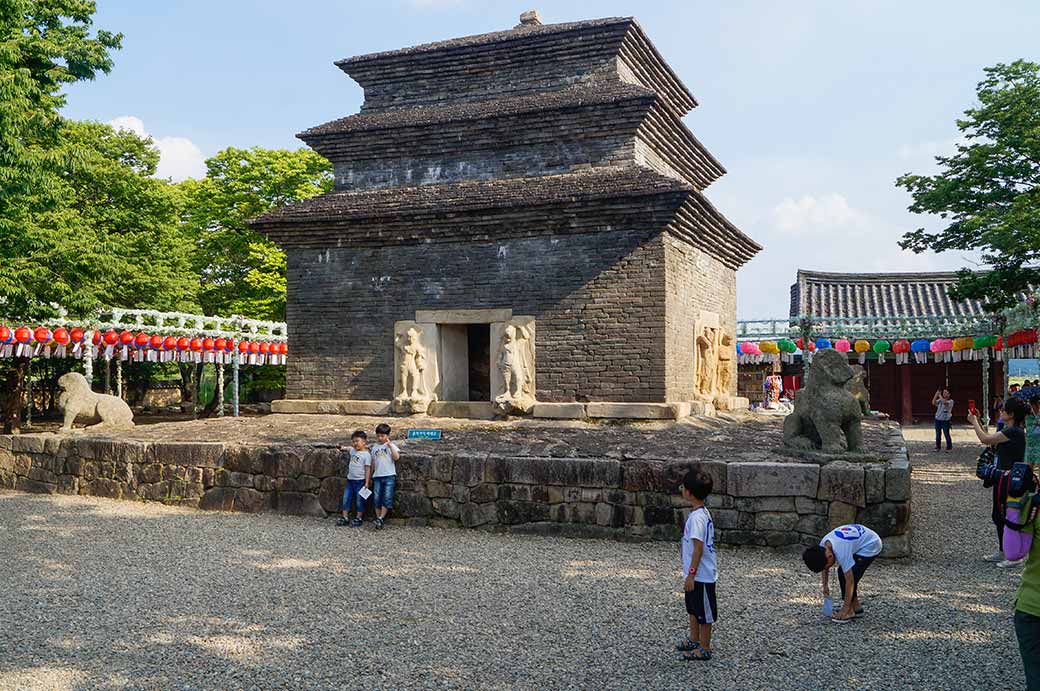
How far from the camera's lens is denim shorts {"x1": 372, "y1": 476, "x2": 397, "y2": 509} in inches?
377

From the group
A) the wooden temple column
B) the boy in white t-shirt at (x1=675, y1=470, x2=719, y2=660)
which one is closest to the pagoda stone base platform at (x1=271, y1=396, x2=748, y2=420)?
the boy in white t-shirt at (x1=675, y1=470, x2=719, y2=660)

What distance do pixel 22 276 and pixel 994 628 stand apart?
16.0 meters

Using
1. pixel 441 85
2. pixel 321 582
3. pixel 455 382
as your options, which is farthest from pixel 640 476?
pixel 441 85

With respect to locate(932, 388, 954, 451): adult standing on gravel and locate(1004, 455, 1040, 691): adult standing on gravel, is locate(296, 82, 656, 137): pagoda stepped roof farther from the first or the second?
locate(932, 388, 954, 451): adult standing on gravel

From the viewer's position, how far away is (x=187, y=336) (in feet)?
68.8

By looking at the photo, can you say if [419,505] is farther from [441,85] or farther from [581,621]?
[441,85]

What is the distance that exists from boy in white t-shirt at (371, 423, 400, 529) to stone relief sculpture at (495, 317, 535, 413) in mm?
3553

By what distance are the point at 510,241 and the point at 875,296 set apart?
19.5 meters

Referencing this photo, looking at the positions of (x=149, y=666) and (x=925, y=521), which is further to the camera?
(x=925, y=521)

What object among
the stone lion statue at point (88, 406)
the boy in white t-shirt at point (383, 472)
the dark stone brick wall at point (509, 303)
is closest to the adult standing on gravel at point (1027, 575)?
the boy in white t-shirt at point (383, 472)

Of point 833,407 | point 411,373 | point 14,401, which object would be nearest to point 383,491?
point 411,373

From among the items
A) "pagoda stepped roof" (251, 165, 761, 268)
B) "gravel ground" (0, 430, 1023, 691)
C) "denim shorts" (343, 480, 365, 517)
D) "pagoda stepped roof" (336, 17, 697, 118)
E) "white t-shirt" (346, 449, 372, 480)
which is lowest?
"gravel ground" (0, 430, 1023, 691)

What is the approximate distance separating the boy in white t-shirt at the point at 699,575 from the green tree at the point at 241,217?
25.5m

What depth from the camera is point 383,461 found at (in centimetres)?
955
